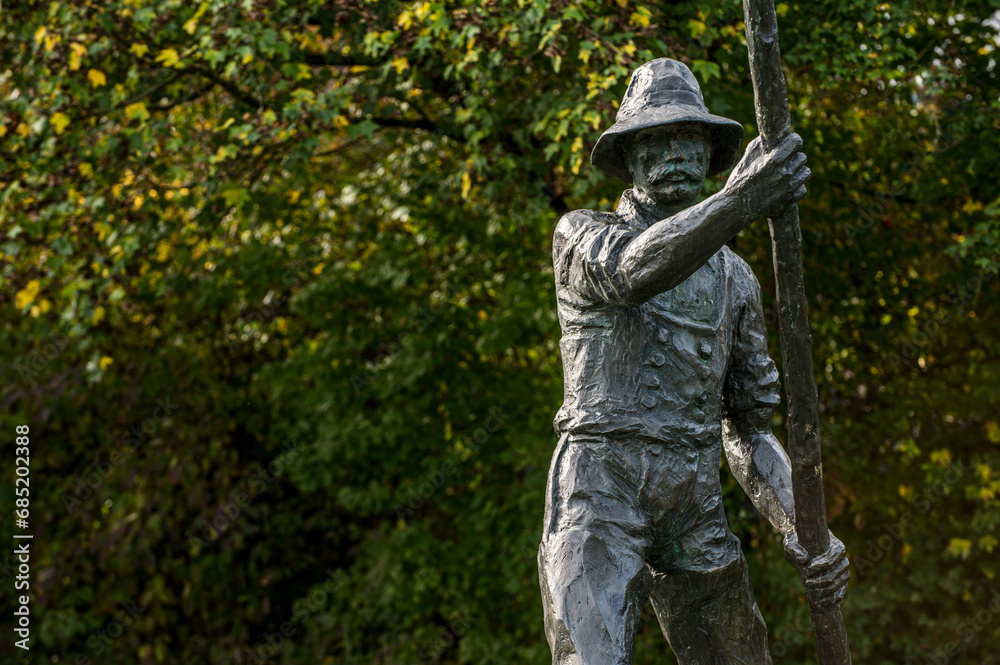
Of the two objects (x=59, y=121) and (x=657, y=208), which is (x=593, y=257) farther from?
(x=59, y=121)

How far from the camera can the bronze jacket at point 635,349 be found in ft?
9.72

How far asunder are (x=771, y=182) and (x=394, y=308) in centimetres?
544

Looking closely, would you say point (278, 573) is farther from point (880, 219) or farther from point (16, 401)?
point (880, 219)

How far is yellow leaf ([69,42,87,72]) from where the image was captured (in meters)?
6.41

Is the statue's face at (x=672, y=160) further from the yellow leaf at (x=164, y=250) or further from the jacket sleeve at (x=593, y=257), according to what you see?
the yellow leaf at (x=164, y=250)

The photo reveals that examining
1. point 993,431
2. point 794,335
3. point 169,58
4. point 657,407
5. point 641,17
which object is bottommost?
point 993,431

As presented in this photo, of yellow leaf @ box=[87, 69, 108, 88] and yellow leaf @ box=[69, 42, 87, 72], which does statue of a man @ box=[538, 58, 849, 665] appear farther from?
yellow leaf @ box=[87, 69, 108, 88]

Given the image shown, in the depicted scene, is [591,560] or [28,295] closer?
[591,560]

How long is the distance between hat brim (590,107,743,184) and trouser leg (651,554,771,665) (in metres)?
1.11

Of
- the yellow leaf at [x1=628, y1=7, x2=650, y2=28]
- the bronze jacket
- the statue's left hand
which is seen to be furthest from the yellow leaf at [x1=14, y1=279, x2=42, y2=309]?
the statue's left hand

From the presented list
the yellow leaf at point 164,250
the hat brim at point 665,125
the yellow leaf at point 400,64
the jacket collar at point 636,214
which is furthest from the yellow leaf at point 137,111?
the jacket collar at point 636,214

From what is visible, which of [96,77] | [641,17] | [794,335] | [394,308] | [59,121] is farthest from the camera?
[394,308]

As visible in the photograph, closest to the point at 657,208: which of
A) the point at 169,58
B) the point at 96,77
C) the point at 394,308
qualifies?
the point at 169,58

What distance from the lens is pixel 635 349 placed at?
2.98 meters
